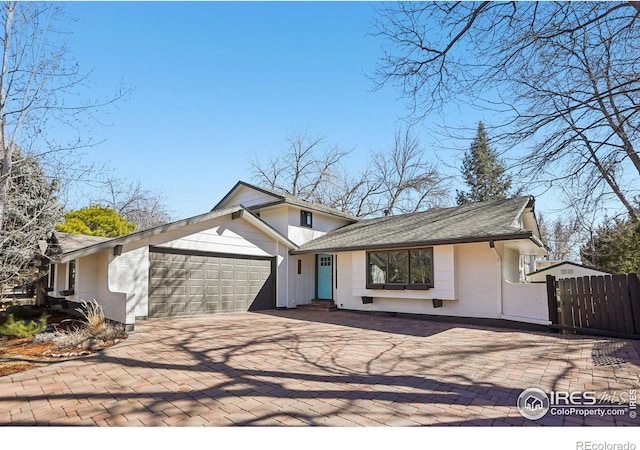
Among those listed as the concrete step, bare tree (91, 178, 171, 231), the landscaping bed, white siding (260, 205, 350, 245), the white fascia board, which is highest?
bare tree (91, 178, 171, 231)

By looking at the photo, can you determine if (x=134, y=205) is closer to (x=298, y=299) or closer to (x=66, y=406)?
(x=298, y=299)

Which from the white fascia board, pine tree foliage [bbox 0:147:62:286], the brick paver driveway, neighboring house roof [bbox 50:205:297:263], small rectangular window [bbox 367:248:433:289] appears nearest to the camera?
the brick paver driveway

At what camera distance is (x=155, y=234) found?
1041cm

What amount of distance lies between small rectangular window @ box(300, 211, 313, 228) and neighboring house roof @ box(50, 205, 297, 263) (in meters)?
1.53

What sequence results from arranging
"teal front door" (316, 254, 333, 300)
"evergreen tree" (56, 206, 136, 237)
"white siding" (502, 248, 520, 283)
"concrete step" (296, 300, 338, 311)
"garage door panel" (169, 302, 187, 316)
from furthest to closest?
"evergreen tree" (56, 206, 136, 237) < "teal front door" (316, 254, 333, 300) < "concrete step" (296, 300, 338, 311) < "white siding" (502, 248, 520, 283) < "garage door panel" (169, 302, 187, 316)

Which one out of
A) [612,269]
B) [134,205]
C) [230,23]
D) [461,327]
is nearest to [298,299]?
[461,327]

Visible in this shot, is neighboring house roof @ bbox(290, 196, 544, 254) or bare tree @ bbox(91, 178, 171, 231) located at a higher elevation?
bare tree @ bbox(91, 178, 171, 231)

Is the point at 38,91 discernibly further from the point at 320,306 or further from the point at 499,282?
the point at 499,282

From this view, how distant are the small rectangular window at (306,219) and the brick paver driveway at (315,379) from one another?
24.6 ft

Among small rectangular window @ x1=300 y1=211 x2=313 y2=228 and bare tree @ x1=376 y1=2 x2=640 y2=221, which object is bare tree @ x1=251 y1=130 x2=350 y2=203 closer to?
small rectangular window @ x1=300 y1=211 x2=313 y2=228

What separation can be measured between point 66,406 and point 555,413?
523cm

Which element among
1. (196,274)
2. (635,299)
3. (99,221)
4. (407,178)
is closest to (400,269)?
(635,299)

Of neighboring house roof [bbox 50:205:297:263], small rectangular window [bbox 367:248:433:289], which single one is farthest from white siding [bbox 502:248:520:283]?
neighboring house roof [bbox 50:205:297:263]

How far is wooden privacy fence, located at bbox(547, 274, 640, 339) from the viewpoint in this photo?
7461 mm
